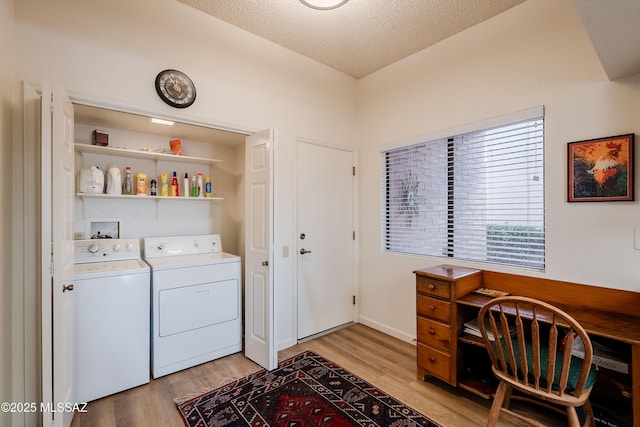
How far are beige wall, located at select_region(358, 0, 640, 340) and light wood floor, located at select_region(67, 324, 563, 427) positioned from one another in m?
0.46

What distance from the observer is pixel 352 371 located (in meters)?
2.45

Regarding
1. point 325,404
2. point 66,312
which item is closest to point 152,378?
point 66,312

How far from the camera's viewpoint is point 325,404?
6.67 ft

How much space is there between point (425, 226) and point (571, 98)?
145cm

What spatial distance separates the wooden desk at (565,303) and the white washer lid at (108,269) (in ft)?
7.25

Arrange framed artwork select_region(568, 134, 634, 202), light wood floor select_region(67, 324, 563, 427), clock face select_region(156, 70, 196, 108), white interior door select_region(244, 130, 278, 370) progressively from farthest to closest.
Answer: white interior door select_region(244, 130, 278, 370), clock face select_region(156, 70, 196, 108), light wood floor select_region(67, 324, 563, 427), framed artwork select_region(568, 134, 634, 202)

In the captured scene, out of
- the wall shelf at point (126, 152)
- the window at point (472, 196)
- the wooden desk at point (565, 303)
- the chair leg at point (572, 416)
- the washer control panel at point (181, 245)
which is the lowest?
the chair leg at point (572, 416)

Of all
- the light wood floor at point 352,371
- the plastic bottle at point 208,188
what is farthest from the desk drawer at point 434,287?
the plastic bottle at point 208,188

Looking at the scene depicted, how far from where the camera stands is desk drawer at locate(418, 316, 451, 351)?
7.05ft

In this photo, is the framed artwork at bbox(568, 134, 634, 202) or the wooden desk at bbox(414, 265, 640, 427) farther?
the framed artwork at bbox(568, 134, 634, 202)

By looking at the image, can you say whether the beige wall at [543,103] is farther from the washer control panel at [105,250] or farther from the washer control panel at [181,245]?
the washer control panel at [105,250]

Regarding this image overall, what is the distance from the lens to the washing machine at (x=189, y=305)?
7.75ft

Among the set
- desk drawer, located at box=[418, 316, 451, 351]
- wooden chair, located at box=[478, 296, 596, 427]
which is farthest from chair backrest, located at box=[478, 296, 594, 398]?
desk drawer, located at box=[418, 316, 451, 351]

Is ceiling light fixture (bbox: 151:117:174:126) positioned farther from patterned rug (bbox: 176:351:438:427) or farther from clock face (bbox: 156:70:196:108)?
patterned rug (bbox: 176:351:438:427)
